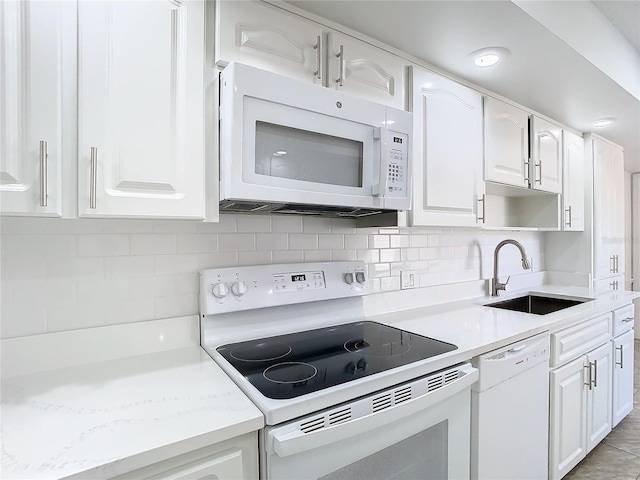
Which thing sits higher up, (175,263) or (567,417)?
(175,263)

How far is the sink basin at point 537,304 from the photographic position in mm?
2442

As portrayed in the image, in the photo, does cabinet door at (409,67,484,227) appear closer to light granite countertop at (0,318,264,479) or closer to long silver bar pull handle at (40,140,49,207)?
light granite countertop at (0,318,264,479)

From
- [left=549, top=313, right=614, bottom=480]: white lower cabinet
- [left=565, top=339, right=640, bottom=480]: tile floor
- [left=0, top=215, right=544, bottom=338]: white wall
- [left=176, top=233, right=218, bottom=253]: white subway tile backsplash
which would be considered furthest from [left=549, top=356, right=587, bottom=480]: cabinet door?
[left=176, top=233, right=218, bottom=253]: white subway tile backsplash

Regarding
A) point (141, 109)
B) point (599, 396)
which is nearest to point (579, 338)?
point (599, 396)

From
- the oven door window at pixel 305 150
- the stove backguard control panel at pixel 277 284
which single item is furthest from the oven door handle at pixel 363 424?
the oven door window at pixel 305 150

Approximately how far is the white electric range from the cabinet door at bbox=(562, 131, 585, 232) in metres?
1.85

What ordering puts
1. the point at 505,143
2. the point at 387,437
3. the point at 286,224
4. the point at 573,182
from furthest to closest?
the point at 573,182, the point at 505,143, the point at 286,224, the point at 387,437

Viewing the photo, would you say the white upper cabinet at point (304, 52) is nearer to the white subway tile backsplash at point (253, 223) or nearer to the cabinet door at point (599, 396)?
the white subway tile backsplash at point (253, 223)

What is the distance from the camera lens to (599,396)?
86.0 inches

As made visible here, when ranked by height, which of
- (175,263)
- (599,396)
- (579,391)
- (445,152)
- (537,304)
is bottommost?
(599,396)

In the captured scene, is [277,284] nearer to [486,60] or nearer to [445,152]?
[445,152]

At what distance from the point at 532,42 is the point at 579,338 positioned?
1.52 metres

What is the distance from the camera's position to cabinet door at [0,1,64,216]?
0.84 m

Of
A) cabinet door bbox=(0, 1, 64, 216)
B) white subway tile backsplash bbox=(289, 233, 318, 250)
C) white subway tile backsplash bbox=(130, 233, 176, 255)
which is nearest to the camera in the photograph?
cabinet door bbox=(0, 1, 64, 216)
